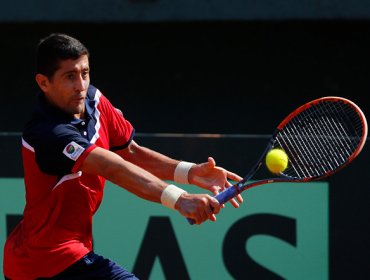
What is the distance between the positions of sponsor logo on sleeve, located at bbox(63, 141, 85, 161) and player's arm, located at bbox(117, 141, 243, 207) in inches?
27.2

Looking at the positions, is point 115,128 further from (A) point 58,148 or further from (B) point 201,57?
(B) point 201,57

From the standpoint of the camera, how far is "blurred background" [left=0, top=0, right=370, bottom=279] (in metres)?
9.60

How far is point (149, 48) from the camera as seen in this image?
10234 mm

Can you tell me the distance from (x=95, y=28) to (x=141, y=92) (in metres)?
0.83

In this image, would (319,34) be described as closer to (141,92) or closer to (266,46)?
(266,46)

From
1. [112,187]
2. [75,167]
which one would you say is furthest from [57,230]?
[112,187]

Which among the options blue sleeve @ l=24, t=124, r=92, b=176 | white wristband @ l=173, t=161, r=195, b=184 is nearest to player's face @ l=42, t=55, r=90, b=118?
blue sleeve @ l=24, t=124, r=92, b=176

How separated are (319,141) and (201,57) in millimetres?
4734

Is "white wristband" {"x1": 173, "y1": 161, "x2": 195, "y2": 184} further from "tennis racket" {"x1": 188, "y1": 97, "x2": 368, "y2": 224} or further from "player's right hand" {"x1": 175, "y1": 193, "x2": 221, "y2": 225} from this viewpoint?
"player's right hand" {"x1": 175, "y1": 193, "x2": 221, "y2": 225}

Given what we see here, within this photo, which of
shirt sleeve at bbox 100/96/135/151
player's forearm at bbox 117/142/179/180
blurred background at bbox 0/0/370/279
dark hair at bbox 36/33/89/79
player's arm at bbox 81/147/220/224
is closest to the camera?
player's arm at bbox 81/147/220/224

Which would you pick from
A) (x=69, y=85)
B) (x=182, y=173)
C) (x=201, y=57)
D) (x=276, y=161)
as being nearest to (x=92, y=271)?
(x=182, y=173)

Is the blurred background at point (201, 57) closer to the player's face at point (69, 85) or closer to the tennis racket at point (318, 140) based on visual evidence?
the tennis racket at point (318, 140)

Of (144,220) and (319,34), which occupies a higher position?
(319,34)

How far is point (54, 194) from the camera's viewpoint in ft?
14.5
